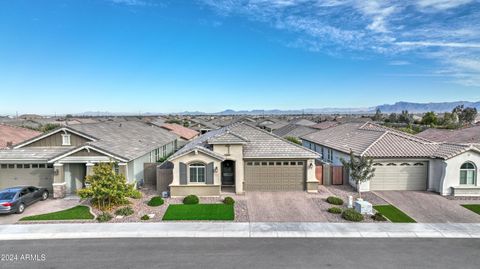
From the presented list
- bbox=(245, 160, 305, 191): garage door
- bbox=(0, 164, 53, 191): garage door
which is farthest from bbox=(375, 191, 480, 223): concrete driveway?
bbox=(0, 164, 53, 191): garage door

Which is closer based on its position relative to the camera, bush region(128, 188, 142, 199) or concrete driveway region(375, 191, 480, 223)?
concrete driveway region(375, 191, 480, 223)

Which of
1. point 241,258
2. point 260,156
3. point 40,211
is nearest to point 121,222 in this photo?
point 40,211

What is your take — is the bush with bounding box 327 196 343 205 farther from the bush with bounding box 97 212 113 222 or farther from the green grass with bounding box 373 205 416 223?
the bush with bounding box 97 212 113 222

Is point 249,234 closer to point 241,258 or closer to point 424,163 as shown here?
point 241,258

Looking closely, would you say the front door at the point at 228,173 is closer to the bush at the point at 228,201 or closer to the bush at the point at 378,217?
the bush at the point at 228,201

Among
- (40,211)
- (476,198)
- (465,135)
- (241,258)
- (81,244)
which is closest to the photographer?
(241,258)

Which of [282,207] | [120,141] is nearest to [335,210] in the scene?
[282,207]
